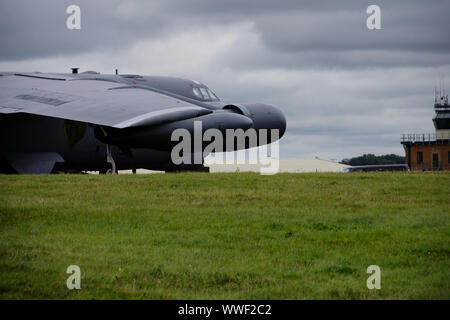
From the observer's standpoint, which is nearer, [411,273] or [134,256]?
[411,273]

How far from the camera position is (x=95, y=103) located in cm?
2103

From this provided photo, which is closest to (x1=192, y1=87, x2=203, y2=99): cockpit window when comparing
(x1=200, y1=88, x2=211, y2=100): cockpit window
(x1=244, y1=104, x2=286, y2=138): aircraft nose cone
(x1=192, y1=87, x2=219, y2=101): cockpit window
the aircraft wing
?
(x1=192, y1=87, x2=219, y2=101): cockpit window

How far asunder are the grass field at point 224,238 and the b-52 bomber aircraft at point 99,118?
204 centimetres

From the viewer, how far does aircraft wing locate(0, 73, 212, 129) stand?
762 inches

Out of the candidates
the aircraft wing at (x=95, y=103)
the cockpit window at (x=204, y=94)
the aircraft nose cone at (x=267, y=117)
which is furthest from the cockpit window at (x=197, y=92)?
the aircraft wing at (x=95, y=103)

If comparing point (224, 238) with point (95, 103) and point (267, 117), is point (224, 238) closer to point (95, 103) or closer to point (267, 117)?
point (95, 103)

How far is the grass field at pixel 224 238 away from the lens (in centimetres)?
979

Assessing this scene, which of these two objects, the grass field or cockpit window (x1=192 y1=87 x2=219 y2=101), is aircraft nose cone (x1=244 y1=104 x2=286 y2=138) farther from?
the grass field

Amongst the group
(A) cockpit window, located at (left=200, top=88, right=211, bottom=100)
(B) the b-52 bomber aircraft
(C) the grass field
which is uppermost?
(A) cockpit window, located at (left=200, top=88, right=211, bottom=100)

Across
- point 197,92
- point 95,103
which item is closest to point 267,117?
point 197,92

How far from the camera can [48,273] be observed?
10.3 m

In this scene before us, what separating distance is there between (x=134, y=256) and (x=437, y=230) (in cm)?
646
